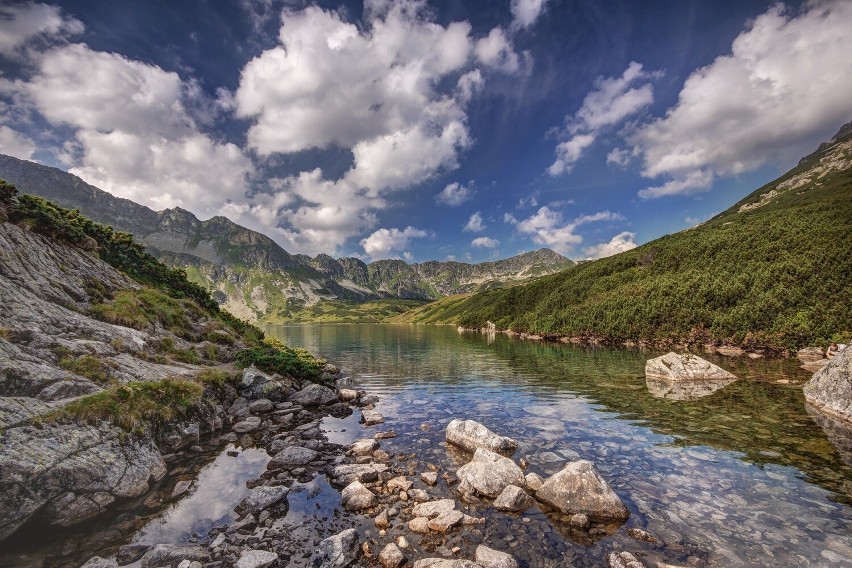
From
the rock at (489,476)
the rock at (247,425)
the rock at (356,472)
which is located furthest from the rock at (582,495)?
the rock at (247,425)

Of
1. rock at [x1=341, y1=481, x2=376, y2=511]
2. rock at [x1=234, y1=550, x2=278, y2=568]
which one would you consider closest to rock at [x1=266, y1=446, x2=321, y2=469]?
rock at [x1=341, y1=481, x2=376, y2=511]

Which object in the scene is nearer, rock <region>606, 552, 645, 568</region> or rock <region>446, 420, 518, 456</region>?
rock <region>606, 552, 645, 568</region>

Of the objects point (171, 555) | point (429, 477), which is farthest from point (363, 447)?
point (171, 555)

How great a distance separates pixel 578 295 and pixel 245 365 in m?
125

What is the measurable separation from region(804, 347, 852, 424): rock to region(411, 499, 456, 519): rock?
28.9m

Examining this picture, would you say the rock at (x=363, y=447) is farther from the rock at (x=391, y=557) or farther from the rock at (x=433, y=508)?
the rock at (x=391, y=557)

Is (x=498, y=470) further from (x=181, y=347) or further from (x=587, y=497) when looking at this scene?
(x=181, y=347)

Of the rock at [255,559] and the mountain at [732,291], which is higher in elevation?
the mountain at [732,291]

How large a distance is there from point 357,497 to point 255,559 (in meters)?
4.76

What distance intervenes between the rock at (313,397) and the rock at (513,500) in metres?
22.4

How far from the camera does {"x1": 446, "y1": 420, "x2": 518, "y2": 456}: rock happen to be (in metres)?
21.0

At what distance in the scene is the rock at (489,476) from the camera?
16016 millimetres

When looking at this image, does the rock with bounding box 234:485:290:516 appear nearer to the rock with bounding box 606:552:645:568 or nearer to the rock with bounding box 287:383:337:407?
the rock with bounding box 606:552:645:568

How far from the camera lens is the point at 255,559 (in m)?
11.3
